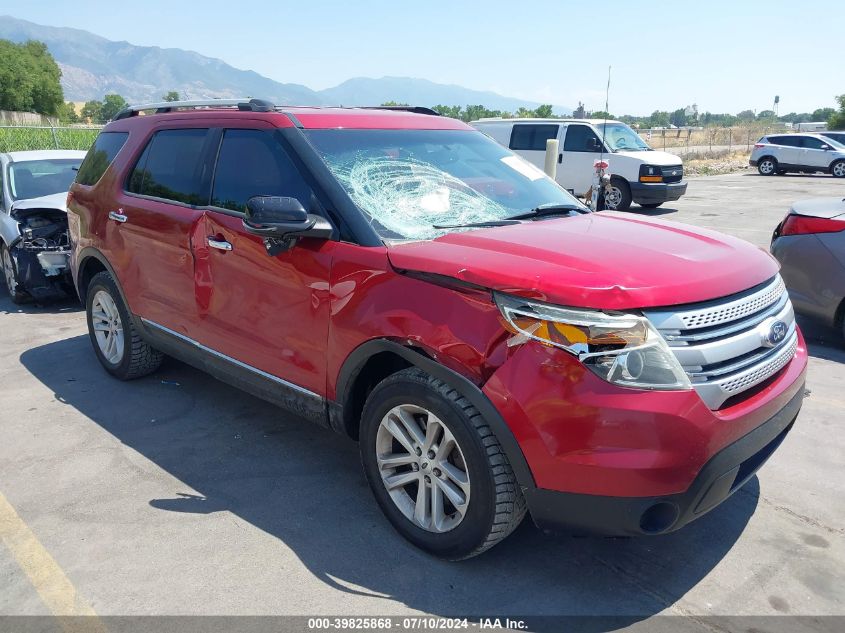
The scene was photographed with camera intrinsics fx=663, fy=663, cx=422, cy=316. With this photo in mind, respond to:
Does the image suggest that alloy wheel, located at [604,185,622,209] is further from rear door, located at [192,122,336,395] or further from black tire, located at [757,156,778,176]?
black tire, located at [757,156,778,176]

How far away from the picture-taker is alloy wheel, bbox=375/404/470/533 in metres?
2.81

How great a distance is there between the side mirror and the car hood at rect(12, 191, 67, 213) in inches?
216

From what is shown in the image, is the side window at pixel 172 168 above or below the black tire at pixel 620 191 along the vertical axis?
above

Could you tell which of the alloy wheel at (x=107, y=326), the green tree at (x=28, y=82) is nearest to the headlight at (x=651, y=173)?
the alloy wheel at (x=107, y=326)

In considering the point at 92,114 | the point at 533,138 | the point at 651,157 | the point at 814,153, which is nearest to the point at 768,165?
the point at 814,153

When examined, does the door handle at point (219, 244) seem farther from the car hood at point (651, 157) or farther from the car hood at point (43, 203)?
the car hood at point (651, 157)

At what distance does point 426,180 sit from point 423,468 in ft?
5.14

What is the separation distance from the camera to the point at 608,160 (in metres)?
14.9

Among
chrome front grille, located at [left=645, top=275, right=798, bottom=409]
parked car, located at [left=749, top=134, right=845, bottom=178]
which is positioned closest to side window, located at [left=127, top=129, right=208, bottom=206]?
chrome front grille, located at [left=645, top=275, right=798, bottom=409]

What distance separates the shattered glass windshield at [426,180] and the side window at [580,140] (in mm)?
11508

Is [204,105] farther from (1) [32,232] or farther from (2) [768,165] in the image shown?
(2) [768,165]

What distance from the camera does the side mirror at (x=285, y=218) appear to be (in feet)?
10.2

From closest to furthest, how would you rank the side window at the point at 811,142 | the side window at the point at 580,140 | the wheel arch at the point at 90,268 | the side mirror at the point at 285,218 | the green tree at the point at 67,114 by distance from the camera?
the side mirror at the point at 285,218 → the wheel arch at the point at 90,268 → the side window at the point at 580,140 → the side window at the point at 811,142 → the green tree at the point at 67,114

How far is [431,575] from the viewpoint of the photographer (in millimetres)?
2873
